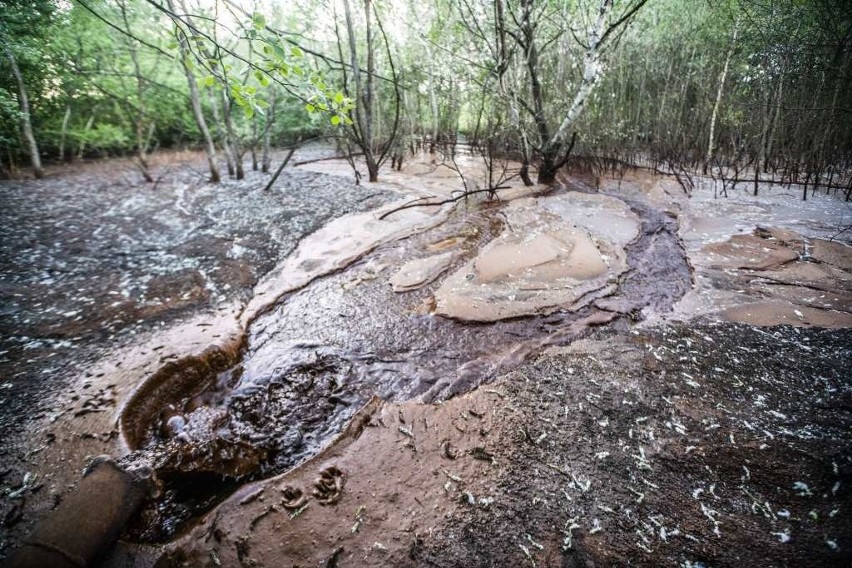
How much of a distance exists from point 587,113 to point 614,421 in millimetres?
9334

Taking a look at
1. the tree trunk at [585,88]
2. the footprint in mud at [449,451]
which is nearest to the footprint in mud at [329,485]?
the footprint in mud at [449,451]

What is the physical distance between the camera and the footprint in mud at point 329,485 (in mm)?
1645

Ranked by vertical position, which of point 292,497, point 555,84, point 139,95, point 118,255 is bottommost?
point 292,497

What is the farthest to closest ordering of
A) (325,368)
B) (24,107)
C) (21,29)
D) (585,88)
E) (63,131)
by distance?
(63,131) → (24,107) → (21,29) → (585,88) → (325,368)

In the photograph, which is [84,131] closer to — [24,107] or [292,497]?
[24,107]

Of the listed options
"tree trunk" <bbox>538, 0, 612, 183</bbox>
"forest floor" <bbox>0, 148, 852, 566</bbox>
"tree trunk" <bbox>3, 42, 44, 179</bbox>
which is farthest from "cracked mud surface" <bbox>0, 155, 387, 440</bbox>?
"tree trunk" <bbox>538, 0, 612, 183</bbox>

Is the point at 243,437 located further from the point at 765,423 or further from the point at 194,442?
the point at 765,423

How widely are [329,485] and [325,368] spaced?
97cm

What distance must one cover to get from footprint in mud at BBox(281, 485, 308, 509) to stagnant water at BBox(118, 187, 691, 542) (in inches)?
9.8

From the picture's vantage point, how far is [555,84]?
28.9 feet

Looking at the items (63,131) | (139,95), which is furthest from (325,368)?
(63,131)

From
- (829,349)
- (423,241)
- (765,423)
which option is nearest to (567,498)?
(765,423)

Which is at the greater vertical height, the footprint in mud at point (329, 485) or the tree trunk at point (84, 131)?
the tree trunk at point (84, 131)

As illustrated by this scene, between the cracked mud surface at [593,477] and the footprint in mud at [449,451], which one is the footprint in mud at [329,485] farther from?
the footprint in mud at [449,451]
